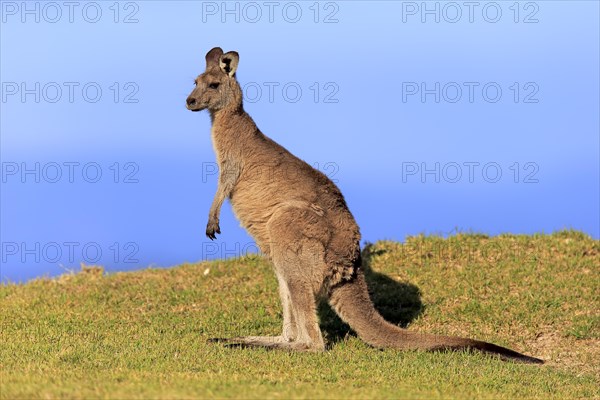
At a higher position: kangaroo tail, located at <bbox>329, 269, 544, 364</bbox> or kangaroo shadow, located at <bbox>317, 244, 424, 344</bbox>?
kangaroo tail, located at <bbox>329, 269, 544, 364</bbox>

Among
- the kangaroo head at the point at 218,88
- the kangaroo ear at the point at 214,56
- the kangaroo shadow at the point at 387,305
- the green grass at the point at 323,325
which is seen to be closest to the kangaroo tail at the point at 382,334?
the green grass at the point at 323,325

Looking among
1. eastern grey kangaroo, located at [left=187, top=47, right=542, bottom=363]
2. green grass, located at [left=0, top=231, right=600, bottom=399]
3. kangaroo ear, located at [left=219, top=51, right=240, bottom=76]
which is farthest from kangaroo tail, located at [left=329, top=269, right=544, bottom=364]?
kangaroo ear, located at [left=219, top=51, right=240, bottom=76]

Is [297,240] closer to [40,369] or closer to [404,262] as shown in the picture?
[40,369]

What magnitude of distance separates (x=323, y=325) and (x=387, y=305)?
144 centimetres

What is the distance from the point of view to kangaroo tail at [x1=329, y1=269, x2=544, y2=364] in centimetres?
1004

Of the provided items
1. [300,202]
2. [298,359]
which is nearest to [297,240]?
[300,202]

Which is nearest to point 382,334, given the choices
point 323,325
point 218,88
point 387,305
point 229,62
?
point 323,325

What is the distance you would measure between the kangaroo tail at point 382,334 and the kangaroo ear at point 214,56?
343cm

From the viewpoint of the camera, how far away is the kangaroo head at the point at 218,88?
1094cm

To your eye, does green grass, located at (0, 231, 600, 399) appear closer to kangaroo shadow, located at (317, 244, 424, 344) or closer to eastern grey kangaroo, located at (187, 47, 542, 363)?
kangaroo shadow, located at (317, 244, 424, 344)

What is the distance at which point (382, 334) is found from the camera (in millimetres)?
10133

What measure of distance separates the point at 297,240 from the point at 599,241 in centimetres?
804

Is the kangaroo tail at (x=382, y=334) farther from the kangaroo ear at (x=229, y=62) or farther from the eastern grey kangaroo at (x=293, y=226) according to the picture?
the kangaroo ear at (x=229, y=62)

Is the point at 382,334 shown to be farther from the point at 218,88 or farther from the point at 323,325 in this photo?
the point at 218,88
